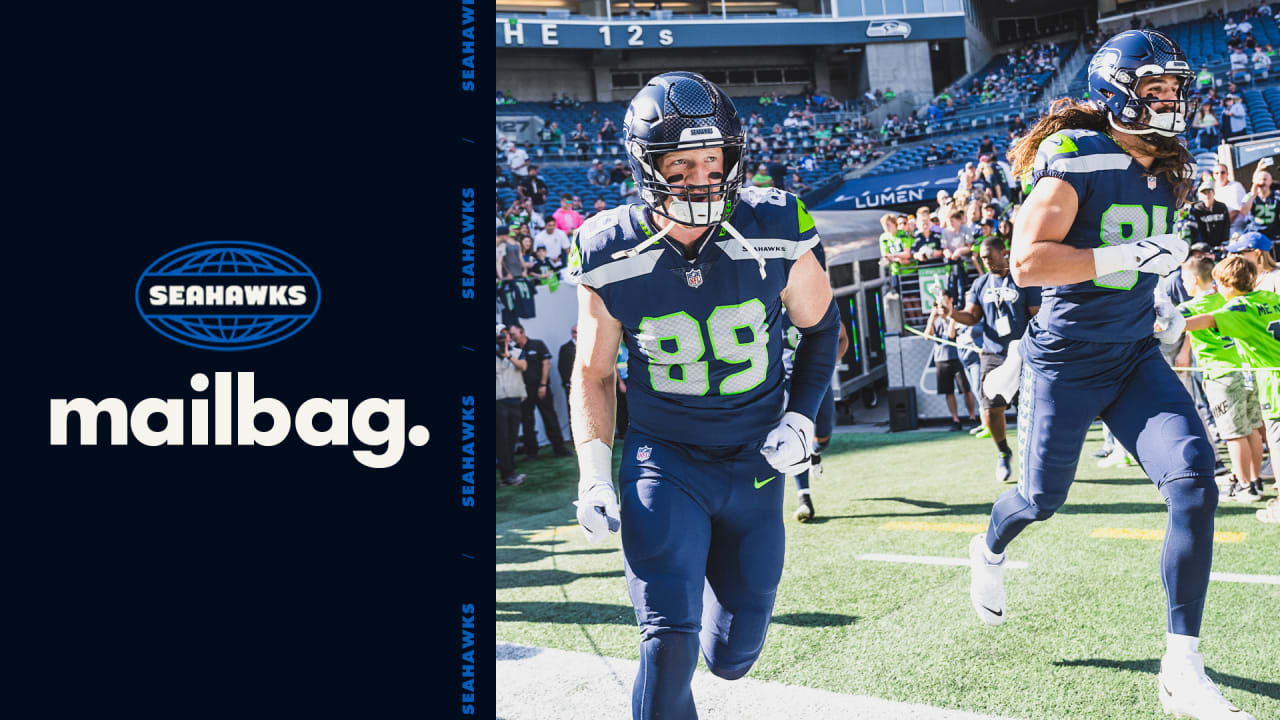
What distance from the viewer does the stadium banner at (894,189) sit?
24.6 metres

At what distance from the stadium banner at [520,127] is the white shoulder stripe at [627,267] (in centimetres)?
2925

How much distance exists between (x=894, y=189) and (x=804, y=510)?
20.4 meters

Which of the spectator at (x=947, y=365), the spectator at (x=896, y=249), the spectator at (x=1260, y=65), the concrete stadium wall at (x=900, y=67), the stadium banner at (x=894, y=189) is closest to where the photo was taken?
the spectator at (x=947, y=365)

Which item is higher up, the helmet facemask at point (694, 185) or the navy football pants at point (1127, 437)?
the helmet facemask at point (694, 185)

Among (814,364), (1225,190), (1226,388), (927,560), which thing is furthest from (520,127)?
(814,364)

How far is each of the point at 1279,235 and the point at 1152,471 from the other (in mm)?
9453

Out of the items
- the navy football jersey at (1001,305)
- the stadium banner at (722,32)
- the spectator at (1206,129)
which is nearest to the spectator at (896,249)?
the navy football jersey at (1001,305)

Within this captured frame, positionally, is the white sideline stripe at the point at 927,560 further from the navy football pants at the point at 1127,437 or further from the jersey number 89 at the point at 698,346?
the jersey number 89 at the point at 698,346

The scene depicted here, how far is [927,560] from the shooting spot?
515cm

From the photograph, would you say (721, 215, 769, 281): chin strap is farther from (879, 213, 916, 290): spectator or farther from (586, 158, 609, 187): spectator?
(586, 158, 609, 187): spectator

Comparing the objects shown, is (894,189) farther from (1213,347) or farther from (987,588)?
(987,588)

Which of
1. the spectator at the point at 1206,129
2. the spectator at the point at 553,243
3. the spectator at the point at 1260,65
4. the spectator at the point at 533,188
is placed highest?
the spectator at the point at 1260,65
